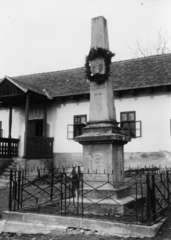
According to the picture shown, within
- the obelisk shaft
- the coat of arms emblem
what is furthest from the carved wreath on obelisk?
the obelisk shaft

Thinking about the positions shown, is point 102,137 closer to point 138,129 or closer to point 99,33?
point 99,33

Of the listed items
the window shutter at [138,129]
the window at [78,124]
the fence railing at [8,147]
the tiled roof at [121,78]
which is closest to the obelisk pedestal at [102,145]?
the tiled roof at [121,78]

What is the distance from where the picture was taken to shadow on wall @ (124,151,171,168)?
14.7 m

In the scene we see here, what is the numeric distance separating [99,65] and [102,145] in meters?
2.22

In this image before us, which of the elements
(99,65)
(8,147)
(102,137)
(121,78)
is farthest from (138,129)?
(102,137)

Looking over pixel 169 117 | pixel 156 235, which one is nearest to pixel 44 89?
pixel 169 117

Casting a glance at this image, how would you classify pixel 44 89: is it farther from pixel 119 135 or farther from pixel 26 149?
pixel 119 135

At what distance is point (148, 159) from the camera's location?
1507cm

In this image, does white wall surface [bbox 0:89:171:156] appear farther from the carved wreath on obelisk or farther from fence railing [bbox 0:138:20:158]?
the carved wreath on obelisk

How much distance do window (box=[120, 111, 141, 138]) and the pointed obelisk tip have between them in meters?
8.20

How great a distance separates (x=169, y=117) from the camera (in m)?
14.9

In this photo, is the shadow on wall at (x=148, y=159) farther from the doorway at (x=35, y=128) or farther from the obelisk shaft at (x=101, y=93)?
the obelisk shaft at (x=101, y=93)

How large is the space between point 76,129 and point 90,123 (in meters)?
9.69

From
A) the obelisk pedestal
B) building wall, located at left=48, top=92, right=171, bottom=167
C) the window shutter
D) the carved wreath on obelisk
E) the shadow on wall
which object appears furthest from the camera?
the window shutter
